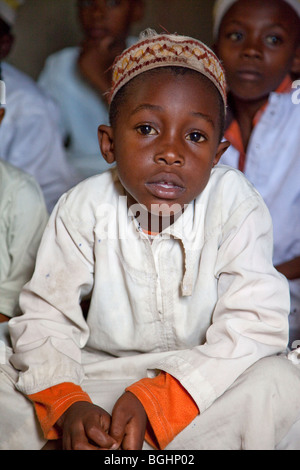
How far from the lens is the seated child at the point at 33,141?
273 centimetres

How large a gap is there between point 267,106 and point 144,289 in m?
1.00

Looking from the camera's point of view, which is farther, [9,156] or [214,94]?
[9,156]

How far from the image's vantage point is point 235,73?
2.15 m

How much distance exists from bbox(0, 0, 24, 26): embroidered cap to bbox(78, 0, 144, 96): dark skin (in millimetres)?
398

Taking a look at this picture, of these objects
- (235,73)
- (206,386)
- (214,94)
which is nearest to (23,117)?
(235,73)

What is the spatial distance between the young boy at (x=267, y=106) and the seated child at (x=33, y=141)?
945 millimetres

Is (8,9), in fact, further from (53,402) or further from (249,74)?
(53,402)

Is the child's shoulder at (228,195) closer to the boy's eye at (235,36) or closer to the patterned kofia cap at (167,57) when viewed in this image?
the patterned kofia cap at (167,57)

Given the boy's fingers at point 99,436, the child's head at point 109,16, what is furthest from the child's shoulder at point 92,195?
the child's head at point 109,16

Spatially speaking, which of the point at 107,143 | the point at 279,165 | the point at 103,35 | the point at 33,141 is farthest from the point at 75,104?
the point at 107,143

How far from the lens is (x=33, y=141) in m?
2.76
